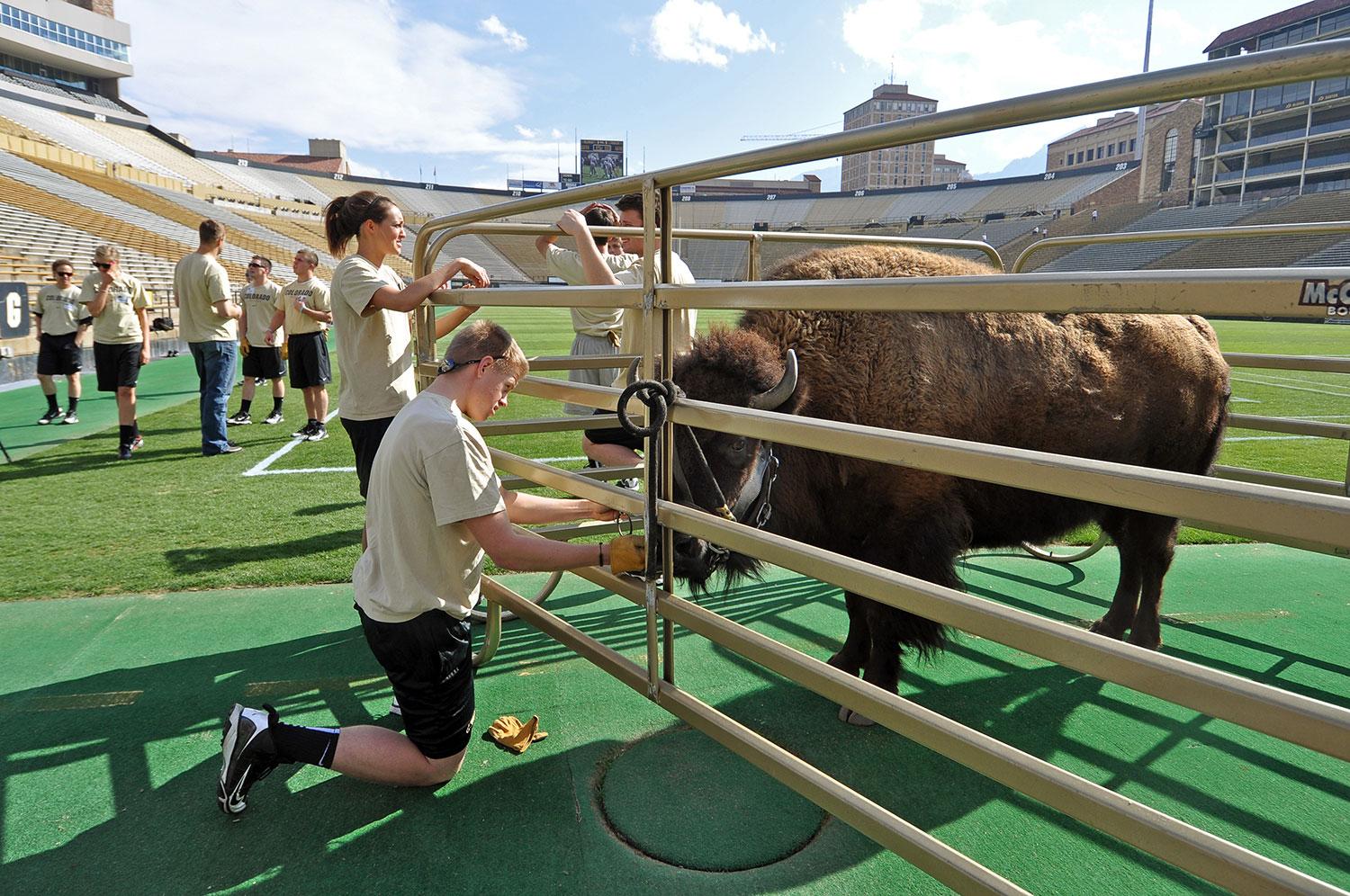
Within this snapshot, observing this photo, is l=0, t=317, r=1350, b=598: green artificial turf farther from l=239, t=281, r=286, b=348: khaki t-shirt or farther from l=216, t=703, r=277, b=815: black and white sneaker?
l=216, t=703, r=277, b=815: black and white sneaker

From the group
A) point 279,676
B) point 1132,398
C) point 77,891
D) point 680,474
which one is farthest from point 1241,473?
point 77,891

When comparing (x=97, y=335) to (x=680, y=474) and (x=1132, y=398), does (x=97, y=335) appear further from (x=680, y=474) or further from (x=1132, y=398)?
(x=1132, y=398)

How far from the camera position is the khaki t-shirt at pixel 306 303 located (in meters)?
8.48

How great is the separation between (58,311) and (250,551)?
21.3ft

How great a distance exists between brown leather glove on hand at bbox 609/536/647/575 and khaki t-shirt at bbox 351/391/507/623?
1.46ft

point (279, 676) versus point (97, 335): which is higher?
point (97, 335)

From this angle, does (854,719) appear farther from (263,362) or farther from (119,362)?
(263,362)

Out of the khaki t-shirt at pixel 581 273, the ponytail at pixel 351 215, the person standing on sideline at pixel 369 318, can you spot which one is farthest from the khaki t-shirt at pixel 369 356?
the khaki t-shirt at pixel 581 273

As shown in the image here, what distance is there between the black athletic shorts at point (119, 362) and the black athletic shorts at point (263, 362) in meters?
1.83

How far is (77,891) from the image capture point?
2248 millimetres

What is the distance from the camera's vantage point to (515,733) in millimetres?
3016

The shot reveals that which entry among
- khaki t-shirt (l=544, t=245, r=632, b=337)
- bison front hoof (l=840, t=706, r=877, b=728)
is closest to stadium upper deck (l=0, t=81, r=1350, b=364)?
khaki t-shirt (l=544, t=245, r=632, b=337)

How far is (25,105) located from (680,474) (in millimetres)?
69320

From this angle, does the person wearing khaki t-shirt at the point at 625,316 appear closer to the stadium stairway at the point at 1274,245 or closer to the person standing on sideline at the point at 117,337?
the person standing on sideline at the point at 117,337
